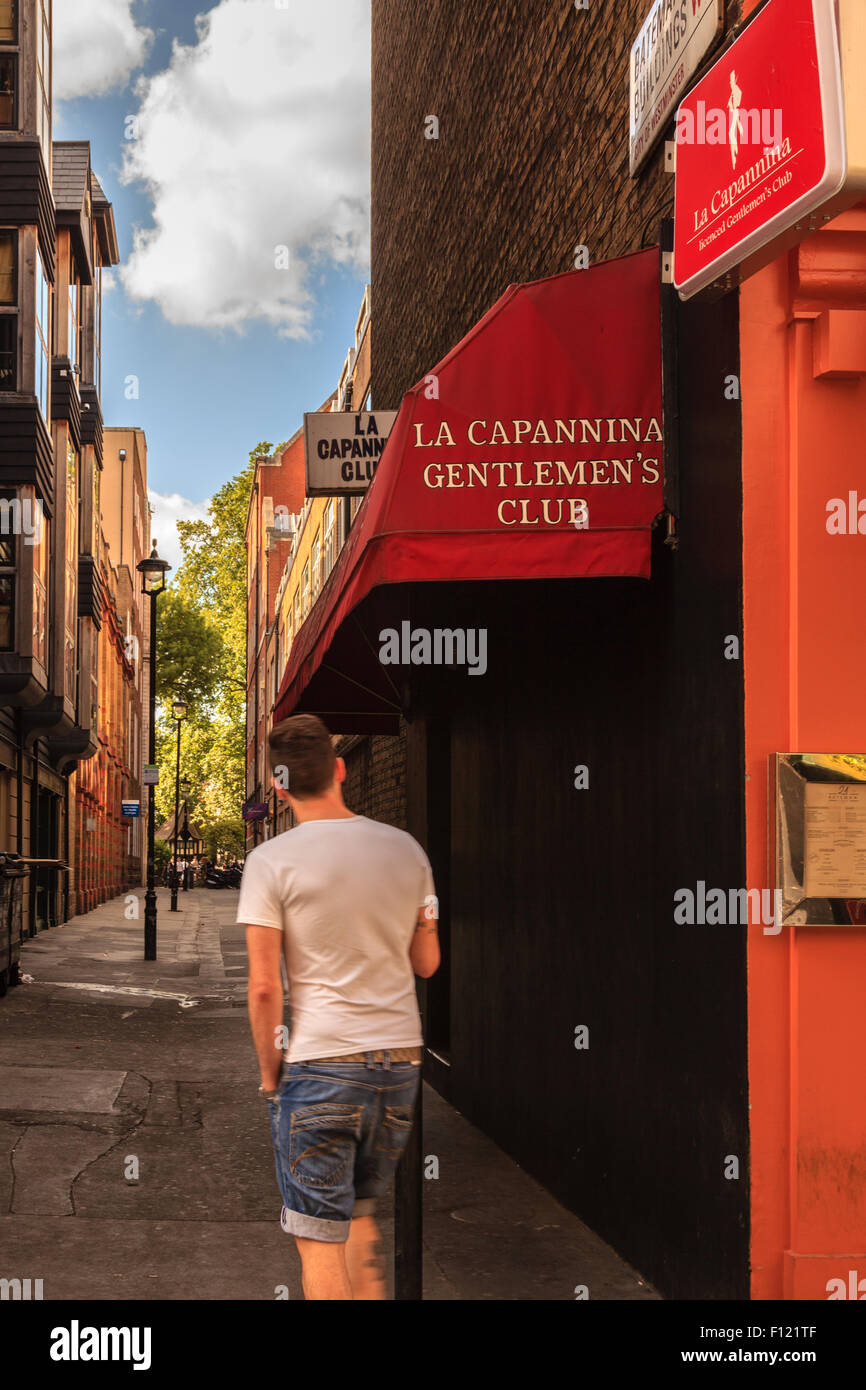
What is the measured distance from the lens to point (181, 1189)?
7402 millimetres

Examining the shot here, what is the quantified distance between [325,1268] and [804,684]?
7.93 ft

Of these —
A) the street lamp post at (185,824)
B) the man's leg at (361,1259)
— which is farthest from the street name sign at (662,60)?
the street lamp post at (185,824)

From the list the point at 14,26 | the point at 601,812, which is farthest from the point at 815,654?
the point at 14,26

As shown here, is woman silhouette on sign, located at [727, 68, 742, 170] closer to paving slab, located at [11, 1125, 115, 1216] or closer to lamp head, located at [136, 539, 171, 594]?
paving slab, located at [11, 1125, 115, 1216]

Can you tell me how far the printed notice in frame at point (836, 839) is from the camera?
4.76 meters

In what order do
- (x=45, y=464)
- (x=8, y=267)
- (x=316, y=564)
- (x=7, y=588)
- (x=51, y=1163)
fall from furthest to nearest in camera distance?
(x=316, y=564) → (x=45, y=464) → (x=8, y=267) → (x=7, y=588) → (x=51, y=1163)

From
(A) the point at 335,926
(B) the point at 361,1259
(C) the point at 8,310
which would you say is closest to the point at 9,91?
(C) the point at 8,310

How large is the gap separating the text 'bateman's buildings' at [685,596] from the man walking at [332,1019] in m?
1.36

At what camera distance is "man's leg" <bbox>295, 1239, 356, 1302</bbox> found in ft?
12.9

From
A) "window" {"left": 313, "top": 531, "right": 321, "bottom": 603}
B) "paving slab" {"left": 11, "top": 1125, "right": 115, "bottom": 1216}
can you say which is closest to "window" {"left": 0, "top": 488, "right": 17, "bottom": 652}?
"window" {"left": 313, "top": 531, "right": 321, "bottom": 603}

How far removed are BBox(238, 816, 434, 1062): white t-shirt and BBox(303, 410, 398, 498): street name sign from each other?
711 cm

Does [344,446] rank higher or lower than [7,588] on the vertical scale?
lower

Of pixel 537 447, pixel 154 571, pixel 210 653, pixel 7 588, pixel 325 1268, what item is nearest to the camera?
pixel 325 1268

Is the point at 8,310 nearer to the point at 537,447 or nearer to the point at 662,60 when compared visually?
the point at 662,60
